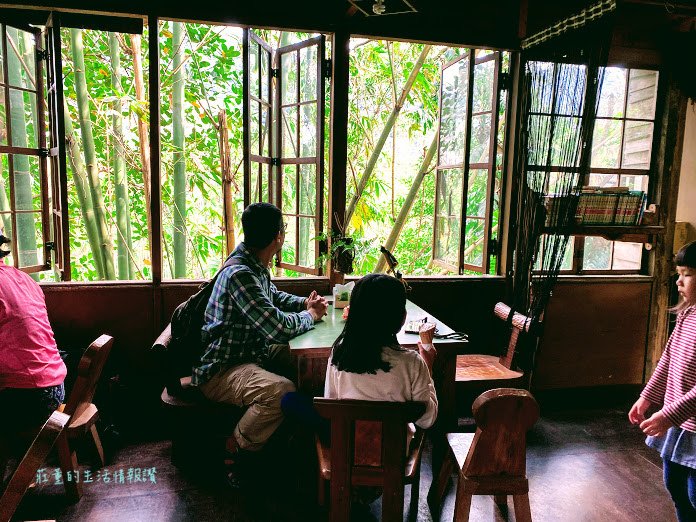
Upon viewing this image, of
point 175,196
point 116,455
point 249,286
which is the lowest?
point 116,455

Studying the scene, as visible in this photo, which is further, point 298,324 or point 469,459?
point 298,324

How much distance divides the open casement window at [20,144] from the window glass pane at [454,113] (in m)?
2.74

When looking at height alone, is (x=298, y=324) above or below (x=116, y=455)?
above

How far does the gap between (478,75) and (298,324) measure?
2.38m

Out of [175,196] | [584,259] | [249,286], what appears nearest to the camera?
[249,286]

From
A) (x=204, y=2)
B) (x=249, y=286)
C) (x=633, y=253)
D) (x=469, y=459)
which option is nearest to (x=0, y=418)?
(x=249, y=286)

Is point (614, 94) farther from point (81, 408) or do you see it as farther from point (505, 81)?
point (81, 408)

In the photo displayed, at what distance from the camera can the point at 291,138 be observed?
3.54 metres

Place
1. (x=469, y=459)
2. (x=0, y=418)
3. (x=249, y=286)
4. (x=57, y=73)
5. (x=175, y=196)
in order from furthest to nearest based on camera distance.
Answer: (x=175, y=196)
(x=57, y=73)
(x=249, y=286)
(x=0, y=418)
(x=469, y=459)

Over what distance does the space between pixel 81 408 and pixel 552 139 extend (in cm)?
301

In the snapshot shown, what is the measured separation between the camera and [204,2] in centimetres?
313

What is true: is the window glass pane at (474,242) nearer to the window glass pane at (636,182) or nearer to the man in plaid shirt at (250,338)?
the window glass pane at (636,182)

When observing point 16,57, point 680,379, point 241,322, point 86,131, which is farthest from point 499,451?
point 86,131

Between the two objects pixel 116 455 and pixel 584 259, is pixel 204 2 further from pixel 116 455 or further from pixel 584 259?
pixel 584 259
